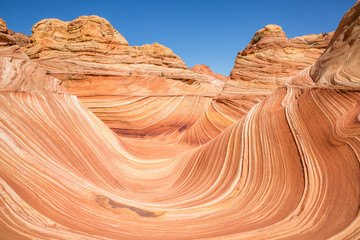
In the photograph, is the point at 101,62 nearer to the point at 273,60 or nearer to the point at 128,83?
the point at 128,83

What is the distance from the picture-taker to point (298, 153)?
3092mm

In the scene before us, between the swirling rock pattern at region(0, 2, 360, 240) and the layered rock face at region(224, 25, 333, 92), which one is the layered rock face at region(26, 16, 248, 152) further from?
the swirling rock pattern at region(0, 2, 360, 240)

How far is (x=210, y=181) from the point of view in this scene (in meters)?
3.96

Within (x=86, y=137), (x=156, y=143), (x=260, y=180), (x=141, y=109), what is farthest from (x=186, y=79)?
(x=260, y=180)

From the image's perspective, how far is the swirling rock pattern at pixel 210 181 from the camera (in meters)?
2.04

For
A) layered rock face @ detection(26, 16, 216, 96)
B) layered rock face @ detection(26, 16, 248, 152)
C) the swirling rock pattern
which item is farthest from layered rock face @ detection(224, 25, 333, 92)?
the swirling rock pattern

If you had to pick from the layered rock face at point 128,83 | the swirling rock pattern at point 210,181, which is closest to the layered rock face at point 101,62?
the layered rock face at point 128,83

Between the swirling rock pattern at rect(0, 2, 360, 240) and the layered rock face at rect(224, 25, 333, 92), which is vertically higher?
the layered rock face at rect(224, 25, 333, 92)

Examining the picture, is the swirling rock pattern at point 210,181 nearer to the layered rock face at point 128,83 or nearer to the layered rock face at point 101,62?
the layered rock face at point 128,83

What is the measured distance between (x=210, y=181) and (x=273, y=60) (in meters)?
9.27

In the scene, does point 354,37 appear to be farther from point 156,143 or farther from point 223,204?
point 156,143

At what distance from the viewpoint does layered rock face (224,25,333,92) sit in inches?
425

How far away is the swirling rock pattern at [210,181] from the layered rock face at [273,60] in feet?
19.0

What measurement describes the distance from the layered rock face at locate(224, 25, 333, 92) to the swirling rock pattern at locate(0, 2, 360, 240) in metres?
5.80
